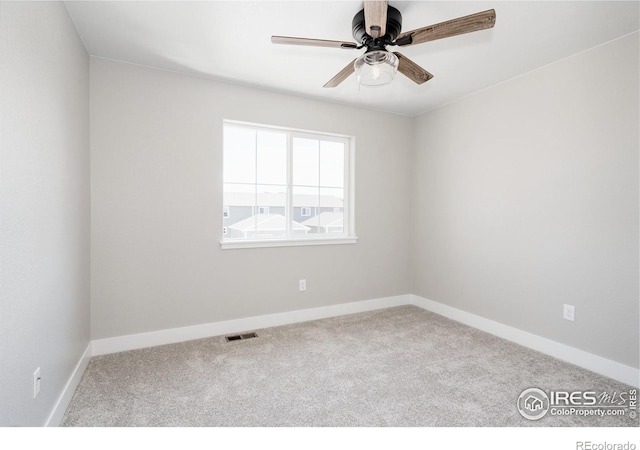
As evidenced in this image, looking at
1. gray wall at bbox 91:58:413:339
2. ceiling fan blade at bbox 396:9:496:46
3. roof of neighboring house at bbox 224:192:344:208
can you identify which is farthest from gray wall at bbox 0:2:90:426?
ceiling fan blade at bbox 396:9:496:46

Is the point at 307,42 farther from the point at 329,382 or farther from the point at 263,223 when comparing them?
the point at 329,382

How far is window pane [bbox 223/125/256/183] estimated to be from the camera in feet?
10.6

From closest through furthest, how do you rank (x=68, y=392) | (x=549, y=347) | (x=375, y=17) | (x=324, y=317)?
(x=375, y=17) → (x=68, y=392) → (x=549, y=347) → (x=324, y=317)

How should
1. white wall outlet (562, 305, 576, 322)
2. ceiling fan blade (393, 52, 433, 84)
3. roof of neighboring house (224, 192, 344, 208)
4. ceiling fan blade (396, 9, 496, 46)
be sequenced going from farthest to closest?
1. roof of neighboring house (224, 192, 344, 208)
2. white wall outlet (562, 305, 576, 322)
3. ceiling fan blade (393, 52, 433, 84)
4. ceiling fan blade (396, 9, 496, 46)

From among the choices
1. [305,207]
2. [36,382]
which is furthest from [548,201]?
[36,382]

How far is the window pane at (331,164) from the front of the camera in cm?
373

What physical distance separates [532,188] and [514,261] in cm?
67

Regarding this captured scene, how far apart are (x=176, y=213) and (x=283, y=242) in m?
1.05

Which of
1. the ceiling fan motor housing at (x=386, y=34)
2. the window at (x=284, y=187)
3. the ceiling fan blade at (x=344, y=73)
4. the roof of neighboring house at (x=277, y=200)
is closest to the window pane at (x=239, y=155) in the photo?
the window at (x=284, y=187)

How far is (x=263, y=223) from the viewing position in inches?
135

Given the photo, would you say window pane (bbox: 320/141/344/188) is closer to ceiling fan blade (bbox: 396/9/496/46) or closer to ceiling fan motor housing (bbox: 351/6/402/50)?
ceiling fan motor housing (bbox: 351/6/402/50)

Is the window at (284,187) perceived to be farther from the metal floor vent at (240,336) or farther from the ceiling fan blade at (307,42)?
the ceiling fan blade at (307,42)

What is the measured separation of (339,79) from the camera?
238cm

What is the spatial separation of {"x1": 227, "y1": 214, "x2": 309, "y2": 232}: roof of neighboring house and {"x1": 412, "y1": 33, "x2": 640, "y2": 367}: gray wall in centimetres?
177
